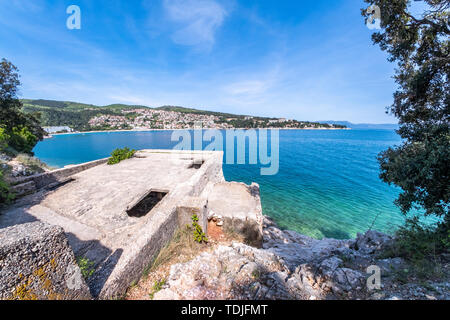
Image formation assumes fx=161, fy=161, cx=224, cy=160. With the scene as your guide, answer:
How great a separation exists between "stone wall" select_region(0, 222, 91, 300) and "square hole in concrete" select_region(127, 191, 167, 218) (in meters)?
3.99

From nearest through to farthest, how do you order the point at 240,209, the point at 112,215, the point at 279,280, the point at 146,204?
the point at 279,280
the point at 112,215
the point at 240,209
the point at 146,204

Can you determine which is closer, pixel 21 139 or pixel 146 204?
pixel 146 204

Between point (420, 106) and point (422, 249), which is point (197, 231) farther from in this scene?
point (420, 106)

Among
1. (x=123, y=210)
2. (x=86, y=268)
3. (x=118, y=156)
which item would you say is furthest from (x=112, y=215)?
(x=118, y=156)

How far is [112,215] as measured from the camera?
4.84m

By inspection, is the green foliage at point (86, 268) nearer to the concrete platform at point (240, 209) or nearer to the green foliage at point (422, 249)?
the concrete platform at point (240, 209)

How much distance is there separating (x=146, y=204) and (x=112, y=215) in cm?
176

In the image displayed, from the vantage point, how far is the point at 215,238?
5.55 metres

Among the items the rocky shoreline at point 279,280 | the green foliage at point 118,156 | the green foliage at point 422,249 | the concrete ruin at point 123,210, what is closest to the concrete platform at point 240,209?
the concrete ruin at point 123,210

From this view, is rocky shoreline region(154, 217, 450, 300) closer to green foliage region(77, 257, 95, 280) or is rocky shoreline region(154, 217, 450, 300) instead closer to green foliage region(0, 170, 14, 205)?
green foliage region(77, 257, 95, 280)

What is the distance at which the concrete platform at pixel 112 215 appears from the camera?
9.97ft

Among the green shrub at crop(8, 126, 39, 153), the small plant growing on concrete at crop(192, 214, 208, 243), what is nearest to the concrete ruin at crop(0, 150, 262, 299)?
the small plant growing on concrete at crop(192, 214, 208, 243)

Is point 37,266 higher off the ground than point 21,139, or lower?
lower
